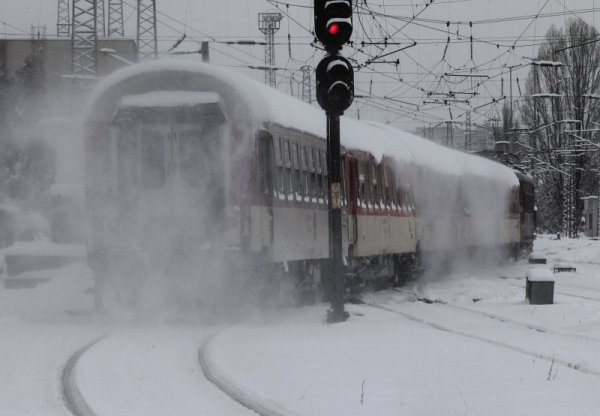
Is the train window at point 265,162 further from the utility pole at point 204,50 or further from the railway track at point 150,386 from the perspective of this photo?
the utility pole at point 204,50

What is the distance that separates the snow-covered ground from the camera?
22.3ft

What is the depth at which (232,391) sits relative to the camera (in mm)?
7223

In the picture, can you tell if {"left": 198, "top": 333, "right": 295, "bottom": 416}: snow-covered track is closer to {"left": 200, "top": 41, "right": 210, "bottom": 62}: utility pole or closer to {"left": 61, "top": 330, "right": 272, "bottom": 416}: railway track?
{"left": 61, "top": 330, "right": 272, "bottom": 416}: railway track

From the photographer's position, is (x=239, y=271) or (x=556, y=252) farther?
(x=556, y=252)

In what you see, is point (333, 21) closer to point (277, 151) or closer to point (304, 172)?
point (277, 151)

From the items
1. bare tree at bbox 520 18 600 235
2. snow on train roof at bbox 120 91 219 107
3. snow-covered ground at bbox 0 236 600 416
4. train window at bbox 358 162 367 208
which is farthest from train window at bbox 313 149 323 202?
bare tree at bbox 520 18 600 235

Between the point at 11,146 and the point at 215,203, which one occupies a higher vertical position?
the point at 11,146

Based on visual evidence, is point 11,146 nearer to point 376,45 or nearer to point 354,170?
point 376,45

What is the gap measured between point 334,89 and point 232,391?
234 inches

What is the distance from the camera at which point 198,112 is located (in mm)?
12953

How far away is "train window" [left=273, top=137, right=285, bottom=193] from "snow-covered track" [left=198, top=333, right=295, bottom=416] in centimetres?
450

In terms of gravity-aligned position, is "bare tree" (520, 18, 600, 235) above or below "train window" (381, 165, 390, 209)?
above

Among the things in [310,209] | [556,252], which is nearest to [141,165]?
[310,209]

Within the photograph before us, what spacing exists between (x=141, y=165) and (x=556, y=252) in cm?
3082
